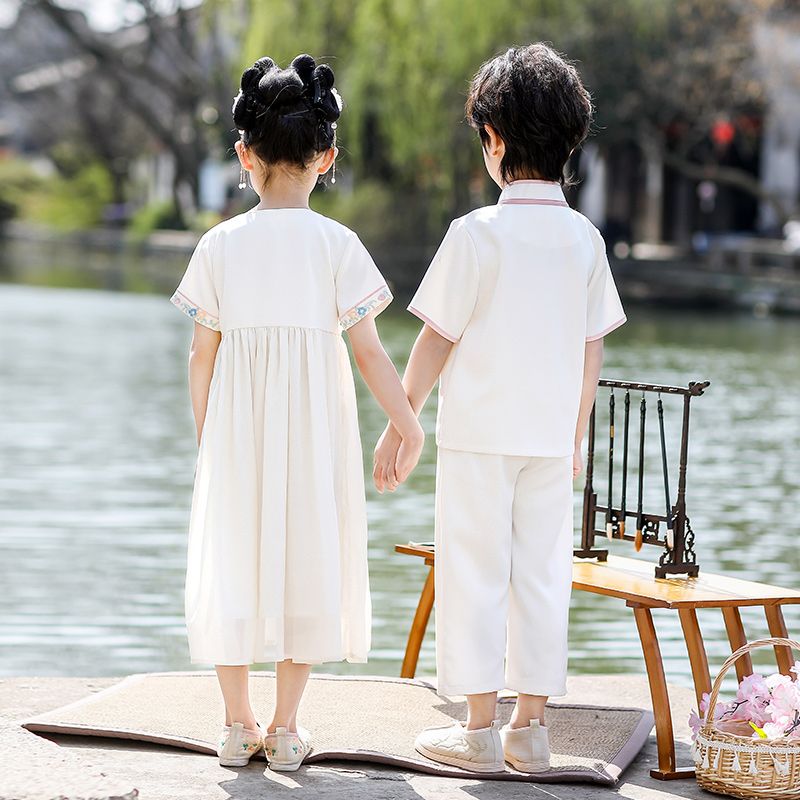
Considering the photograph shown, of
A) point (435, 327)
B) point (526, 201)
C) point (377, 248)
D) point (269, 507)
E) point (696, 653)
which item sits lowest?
point (696, 653)

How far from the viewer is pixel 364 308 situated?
343 centimetres

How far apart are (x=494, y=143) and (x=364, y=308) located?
0.46 m

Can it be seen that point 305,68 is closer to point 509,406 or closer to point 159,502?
point 509,406

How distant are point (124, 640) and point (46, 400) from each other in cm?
695

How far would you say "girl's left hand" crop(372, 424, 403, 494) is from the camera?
3.49 metres

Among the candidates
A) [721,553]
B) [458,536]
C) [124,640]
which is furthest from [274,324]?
[721,553]

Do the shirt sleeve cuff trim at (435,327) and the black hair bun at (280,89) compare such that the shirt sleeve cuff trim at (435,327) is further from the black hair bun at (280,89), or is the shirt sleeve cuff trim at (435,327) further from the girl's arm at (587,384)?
the black hair bun at (280,89)

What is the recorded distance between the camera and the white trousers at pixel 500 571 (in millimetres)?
3445

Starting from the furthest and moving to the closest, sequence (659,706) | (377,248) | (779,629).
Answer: (377,248) < (779,629) < (659,706)

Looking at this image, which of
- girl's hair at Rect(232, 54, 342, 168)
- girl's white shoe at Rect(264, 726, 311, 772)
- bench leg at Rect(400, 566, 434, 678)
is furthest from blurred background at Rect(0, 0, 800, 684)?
girl's white shoe at Rect(264, 726, 311, 772)

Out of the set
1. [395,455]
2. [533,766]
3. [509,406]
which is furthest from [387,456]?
[533,766]

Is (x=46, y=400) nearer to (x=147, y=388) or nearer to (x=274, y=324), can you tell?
(x=147, y=388)

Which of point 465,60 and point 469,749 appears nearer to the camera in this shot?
point 469,749

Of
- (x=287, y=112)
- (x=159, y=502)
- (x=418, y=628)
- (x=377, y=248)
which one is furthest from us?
(x=377, y=248)
